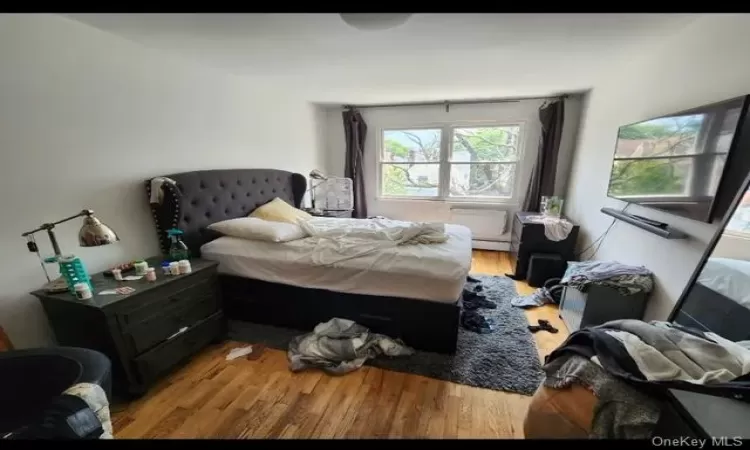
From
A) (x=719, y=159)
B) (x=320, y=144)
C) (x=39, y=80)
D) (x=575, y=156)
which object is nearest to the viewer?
(x=719, y=159)

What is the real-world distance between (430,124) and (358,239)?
259 cm

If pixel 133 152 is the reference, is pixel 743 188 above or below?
below

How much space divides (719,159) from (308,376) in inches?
94.7

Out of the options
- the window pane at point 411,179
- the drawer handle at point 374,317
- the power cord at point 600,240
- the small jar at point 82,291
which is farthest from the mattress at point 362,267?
the window pane at point 411,179

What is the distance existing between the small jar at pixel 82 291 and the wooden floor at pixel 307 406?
0.62 metres

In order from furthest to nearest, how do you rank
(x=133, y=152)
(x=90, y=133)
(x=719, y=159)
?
1. (x=133, y=152)
2. (x=90, y=133)
3. (x=719, y=159)

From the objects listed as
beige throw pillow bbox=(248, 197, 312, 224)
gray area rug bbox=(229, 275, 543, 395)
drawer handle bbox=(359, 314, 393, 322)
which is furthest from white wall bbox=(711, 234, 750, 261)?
beige throw pillow bbox=(248, 197, 312, 224)

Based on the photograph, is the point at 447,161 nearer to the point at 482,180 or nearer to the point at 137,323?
the point at 482,180

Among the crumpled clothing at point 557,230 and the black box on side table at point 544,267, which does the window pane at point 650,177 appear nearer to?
the crumpled clothing at point 557,230

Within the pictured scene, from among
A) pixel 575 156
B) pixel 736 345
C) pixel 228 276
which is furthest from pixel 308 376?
pixel 575 156

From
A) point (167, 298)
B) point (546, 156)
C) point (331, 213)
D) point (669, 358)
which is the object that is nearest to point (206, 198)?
point (167, 298)

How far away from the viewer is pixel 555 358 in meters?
1.07

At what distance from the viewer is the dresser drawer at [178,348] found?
4.81 ft
